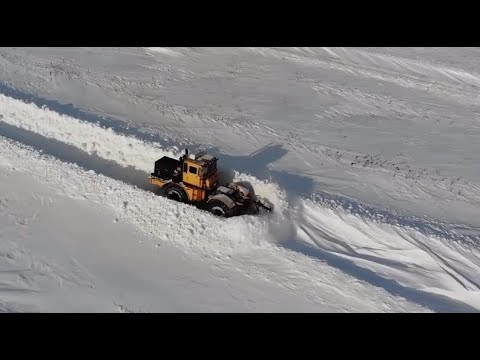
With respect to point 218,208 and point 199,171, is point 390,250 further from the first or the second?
point 199,171

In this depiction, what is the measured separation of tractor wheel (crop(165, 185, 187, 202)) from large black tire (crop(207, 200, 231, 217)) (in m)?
0.88

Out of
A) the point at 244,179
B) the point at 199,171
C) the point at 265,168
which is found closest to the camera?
the point at 199,171

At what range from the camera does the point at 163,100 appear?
21.4m

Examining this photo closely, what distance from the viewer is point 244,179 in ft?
50.6

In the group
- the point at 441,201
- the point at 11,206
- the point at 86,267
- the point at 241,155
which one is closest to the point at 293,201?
the point at 241,155

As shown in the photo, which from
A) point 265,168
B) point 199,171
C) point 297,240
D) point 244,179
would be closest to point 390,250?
point 297,240

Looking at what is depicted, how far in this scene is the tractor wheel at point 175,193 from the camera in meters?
14.5

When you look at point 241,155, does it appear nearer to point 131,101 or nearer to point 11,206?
point 131,101

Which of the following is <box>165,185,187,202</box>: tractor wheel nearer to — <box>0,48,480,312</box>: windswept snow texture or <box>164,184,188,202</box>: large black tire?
<box>164,184,188,202</box>: large black tire

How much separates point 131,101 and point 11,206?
7.89 m

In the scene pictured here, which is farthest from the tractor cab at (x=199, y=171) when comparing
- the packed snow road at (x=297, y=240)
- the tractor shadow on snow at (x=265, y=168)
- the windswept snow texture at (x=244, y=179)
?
the tractor shadow on snow at (x=265, y=168)

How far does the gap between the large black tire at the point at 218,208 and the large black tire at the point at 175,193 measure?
2.87ft

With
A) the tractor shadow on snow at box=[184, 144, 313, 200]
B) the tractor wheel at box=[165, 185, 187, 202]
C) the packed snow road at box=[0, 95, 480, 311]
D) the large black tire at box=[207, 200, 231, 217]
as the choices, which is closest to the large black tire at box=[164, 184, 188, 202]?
the tractor wheel at box=[165, 185, 187, 202]

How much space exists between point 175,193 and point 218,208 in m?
1.49
